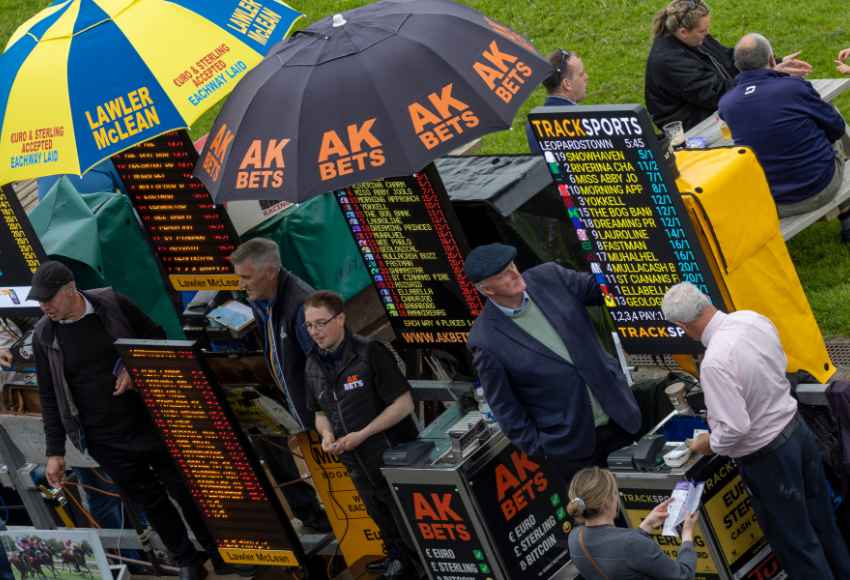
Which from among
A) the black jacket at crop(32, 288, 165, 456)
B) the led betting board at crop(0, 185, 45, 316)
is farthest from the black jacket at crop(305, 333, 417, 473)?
the led betting board at crop(0, 185, 45, 316)

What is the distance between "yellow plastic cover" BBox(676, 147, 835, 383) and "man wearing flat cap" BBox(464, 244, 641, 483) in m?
0.74

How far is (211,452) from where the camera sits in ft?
30.2

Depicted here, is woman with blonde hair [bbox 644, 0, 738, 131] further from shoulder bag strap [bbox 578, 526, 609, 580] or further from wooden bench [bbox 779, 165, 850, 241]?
shoulder bag strap [bbox 578, 526, 609, 580]

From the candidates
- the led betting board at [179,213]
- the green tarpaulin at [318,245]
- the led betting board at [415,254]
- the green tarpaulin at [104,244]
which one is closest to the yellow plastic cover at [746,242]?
the led betting board at [415,254]

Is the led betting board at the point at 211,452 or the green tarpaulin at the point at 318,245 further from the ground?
the green tarpaulin at the point at 318,245

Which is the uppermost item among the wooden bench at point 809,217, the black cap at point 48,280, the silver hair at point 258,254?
the black cap at point 48,280

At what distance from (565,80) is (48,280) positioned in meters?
3.70

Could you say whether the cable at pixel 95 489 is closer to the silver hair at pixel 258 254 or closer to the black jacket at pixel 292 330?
the black jacket at pixel 292 330

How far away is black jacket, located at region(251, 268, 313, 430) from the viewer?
842cm

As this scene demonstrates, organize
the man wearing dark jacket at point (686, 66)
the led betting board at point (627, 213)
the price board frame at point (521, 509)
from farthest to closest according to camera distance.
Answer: the man wearing dark jacket at point (686, 66) < the price board frame at point (521, 509) < the led betting board at point (627, 213)

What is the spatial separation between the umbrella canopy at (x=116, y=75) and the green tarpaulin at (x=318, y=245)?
4.97 feet

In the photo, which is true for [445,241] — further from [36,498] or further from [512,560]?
[36,498]

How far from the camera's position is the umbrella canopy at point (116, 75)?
26.5ft

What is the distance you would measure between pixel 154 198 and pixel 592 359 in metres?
3.32
